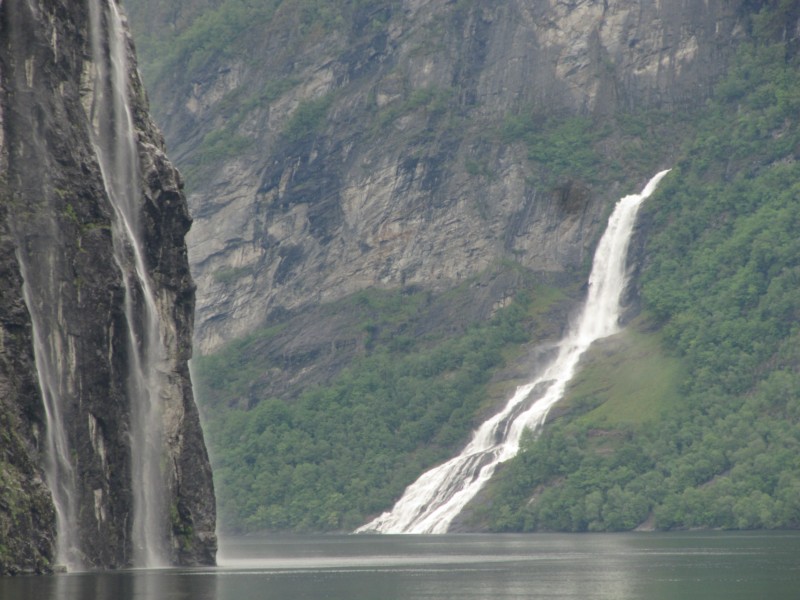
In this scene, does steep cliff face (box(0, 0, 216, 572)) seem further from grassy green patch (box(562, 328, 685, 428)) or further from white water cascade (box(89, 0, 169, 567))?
grassy green patch (box(562, 328, 685, 428))

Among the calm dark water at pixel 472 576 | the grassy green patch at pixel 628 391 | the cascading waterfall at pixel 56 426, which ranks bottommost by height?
the calm dark water at pixel 472 576

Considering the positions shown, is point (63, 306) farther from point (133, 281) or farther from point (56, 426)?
point (133, 281)

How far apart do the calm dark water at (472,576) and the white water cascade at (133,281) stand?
14.1ft

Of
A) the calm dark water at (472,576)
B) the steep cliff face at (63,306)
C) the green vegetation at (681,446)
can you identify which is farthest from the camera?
the green vegetation at (681,446)

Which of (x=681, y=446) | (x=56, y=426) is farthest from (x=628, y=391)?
(x=56, y=426)

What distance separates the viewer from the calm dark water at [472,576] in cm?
6850

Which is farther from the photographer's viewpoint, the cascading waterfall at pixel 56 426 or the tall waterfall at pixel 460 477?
the tall waterfall at pixel 460 477

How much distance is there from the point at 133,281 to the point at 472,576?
2298 centimetres

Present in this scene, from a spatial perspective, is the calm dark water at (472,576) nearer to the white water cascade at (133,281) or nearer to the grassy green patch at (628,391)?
the white water cascade at (133,281)

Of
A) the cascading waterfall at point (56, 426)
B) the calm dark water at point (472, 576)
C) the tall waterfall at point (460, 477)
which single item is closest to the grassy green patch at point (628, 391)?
the tall waterfall at point (460, 477)

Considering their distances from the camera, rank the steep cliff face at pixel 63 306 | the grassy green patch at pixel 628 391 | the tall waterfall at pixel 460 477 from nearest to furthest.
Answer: the steep cliff face at pixel 63 306 → the tall waterfall at pixel 460 477 → the grassy green patch at pixel 628 391

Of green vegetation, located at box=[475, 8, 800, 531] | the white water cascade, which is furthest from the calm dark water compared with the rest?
green vegetation, located at box=[475, 8, 800, 531]

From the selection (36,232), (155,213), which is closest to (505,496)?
(155,213)

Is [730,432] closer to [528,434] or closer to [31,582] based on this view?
[528,434]
